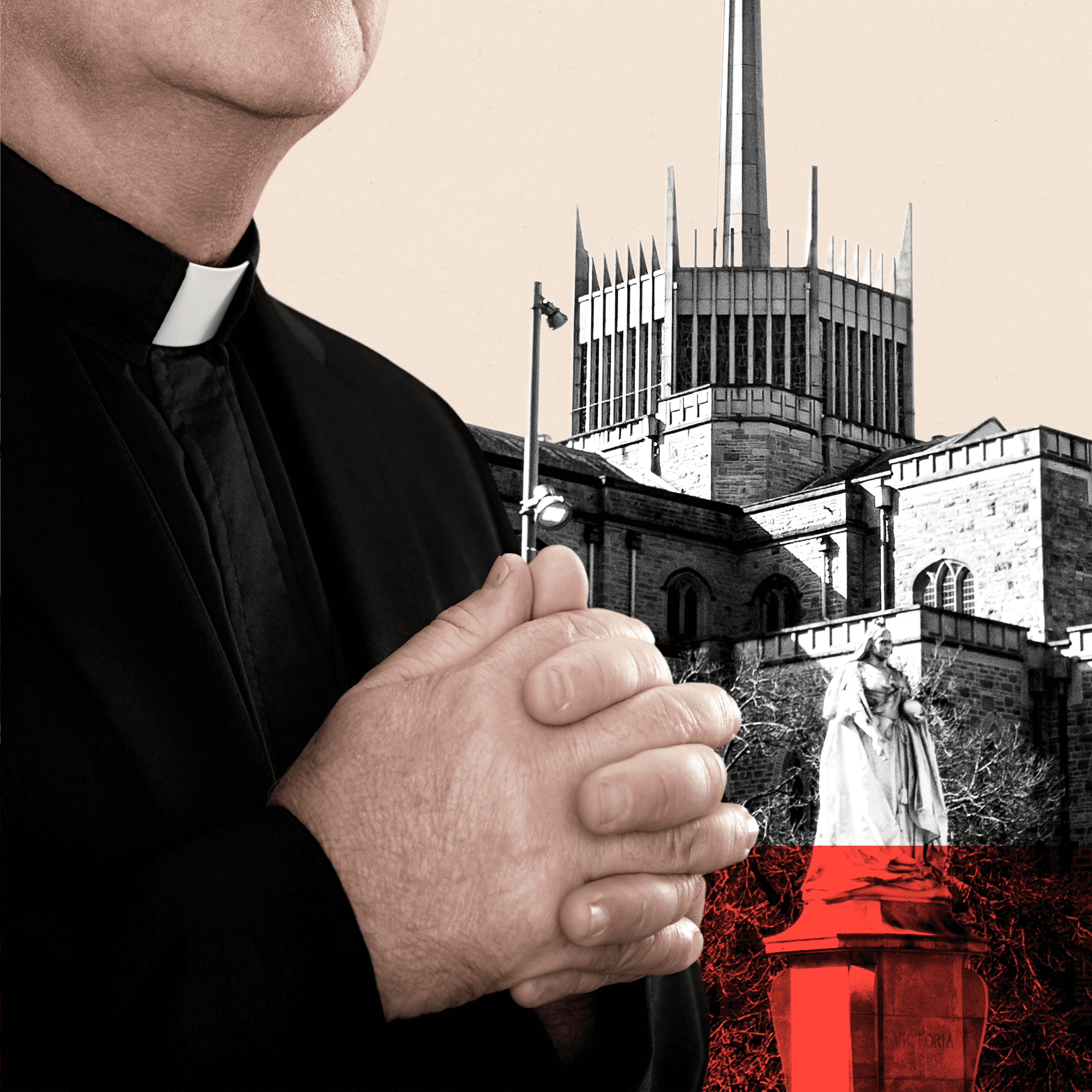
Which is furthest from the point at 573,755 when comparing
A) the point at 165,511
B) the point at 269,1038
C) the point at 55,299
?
the point at 55,299

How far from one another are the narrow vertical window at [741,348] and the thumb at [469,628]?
45179 mm

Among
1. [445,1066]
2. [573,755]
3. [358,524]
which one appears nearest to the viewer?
[573,755]

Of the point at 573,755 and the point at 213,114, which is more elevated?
the point at 213,114

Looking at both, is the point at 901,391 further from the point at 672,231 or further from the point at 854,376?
the point at 672,231

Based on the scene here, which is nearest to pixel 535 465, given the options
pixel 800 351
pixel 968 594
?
pixel 968 594

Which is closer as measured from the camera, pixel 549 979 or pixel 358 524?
pixel 549 979

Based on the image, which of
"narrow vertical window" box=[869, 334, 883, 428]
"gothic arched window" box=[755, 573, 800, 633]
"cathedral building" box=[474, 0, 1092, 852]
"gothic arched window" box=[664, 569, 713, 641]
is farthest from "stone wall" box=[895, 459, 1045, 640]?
"narrow vertical window" box=[869, 334, 883, 428]

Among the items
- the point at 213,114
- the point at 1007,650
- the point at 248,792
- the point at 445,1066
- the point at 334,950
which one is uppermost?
the point at 1007,650

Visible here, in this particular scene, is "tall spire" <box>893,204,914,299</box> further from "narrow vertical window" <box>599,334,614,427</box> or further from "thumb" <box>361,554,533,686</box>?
"thumb" <box>361,554,533,686</box>

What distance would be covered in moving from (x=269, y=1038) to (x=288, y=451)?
84 centimetres

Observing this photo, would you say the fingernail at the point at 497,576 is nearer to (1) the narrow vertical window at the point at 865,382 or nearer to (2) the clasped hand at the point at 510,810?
(2) the clasped hand at the point at 510,810

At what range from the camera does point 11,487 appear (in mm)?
1100

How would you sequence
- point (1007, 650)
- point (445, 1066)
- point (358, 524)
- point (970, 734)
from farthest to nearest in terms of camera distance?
point (1007, 650)
point (970, 734)
point (358, 524)
point (445, 1066)

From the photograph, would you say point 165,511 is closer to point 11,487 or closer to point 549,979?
point 11,487
